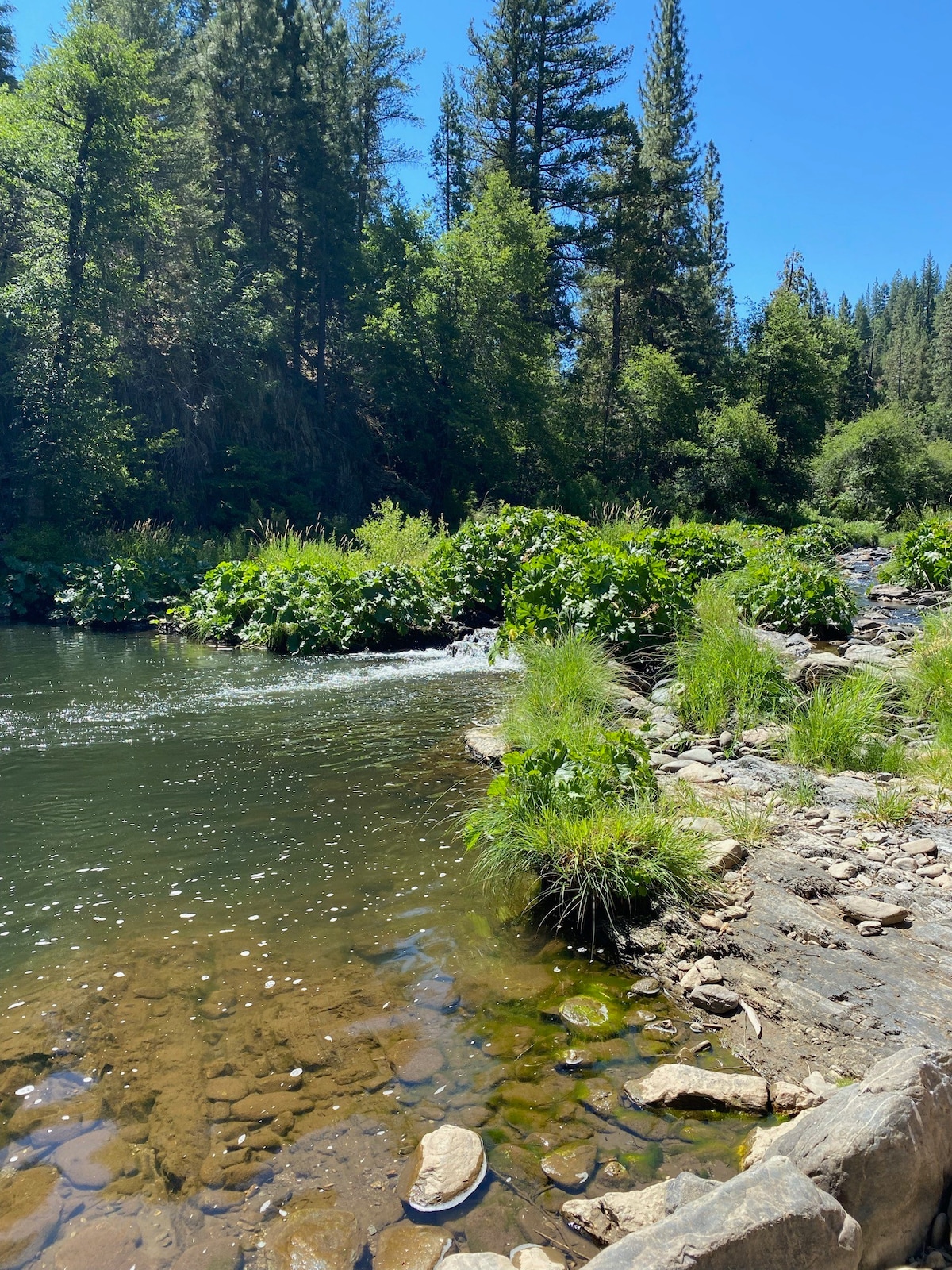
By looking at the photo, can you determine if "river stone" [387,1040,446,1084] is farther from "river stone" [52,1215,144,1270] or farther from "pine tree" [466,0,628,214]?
"pine tree" [466,0,628,214]

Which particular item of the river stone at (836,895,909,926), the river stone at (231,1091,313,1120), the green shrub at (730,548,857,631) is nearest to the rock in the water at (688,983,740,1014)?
the river stone at (836,895,909,926)

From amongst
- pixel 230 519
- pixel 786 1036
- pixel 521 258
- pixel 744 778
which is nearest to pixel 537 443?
pixel 521 258

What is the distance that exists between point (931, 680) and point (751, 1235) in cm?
568

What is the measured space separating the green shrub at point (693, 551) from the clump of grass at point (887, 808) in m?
6.08

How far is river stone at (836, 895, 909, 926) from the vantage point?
3559mm

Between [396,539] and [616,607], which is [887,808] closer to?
[616,607]

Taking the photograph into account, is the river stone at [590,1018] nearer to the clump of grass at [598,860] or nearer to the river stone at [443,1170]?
the clump of grass at [598,860]

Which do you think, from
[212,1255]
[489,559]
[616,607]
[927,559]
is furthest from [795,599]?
[212,1255]

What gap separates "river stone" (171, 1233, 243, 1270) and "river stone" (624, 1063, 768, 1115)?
128cm

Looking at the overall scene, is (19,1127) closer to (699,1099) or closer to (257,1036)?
(257,1036)

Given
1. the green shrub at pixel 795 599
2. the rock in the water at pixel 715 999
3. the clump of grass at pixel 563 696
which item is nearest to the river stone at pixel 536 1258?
the rock in the water at pixel 715 999

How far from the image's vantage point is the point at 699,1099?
2.69 m

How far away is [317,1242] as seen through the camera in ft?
7.27

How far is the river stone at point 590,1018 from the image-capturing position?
315 centimetres
